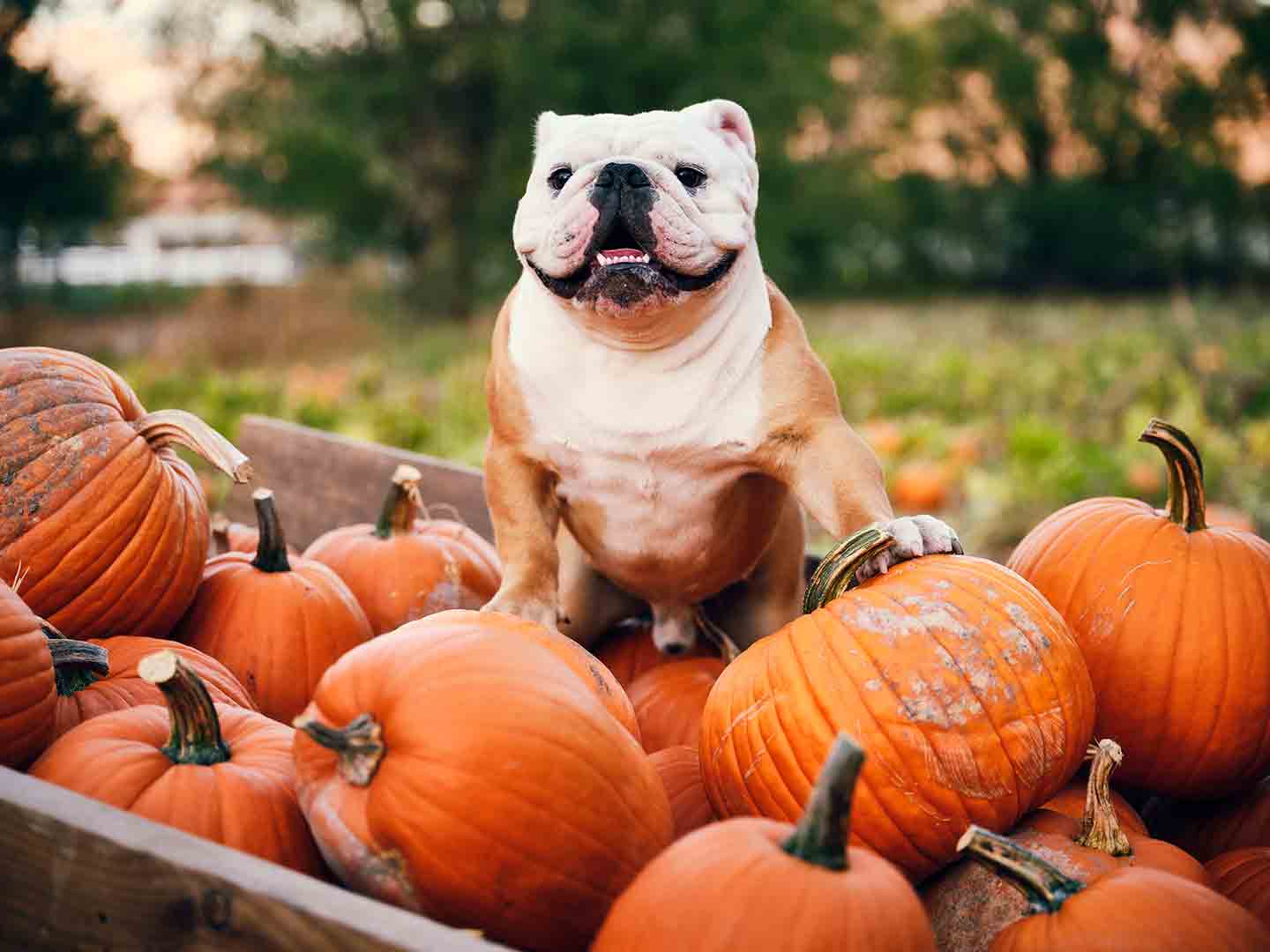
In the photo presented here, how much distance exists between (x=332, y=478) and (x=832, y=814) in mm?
1899

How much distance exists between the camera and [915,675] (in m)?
1.36

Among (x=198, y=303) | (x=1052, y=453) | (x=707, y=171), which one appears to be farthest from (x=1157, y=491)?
(x=198, y=303)

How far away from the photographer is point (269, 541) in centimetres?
200

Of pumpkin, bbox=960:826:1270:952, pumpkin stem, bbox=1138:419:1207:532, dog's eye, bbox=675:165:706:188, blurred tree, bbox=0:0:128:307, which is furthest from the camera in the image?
blurred tree, bbox=0:0:128:307

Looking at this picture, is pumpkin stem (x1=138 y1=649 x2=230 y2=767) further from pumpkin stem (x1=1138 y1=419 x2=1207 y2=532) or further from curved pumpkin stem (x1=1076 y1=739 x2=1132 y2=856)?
pumpkin stem (x1=1138 y1=419 x2=1207 y2=532)

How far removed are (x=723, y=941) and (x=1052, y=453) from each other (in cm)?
396

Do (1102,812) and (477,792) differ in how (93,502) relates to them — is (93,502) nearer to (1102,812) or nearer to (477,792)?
(477,792)

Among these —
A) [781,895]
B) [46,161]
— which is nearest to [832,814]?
[781,895]

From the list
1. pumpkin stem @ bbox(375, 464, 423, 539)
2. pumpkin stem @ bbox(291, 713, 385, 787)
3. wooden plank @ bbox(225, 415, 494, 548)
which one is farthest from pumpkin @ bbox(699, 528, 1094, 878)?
wooden plank @ bbox(225, 415, 494, 548)

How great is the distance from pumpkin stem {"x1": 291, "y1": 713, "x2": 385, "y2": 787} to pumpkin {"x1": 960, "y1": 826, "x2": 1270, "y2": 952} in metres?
0.59

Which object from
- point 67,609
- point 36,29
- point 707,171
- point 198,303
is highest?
point 36,29

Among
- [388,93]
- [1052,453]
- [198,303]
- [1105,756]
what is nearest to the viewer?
[1105,756]

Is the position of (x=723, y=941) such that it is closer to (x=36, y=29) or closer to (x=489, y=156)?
(x=36, y=29)

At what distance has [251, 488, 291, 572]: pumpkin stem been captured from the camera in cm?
198
